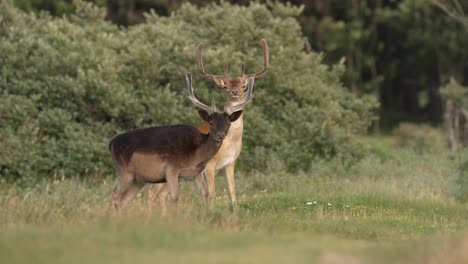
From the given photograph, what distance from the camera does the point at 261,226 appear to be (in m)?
13.8

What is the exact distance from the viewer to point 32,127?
2416cm

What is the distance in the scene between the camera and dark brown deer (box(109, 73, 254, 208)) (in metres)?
16.1

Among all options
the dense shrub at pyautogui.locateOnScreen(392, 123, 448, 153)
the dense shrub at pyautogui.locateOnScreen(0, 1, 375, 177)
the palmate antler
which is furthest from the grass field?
the dense shrub at pyautogui.locateOnScreen(392, 123, 448, 153)

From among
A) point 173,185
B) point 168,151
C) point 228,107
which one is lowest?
point 173,185

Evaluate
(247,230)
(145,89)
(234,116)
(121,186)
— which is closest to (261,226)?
(247,230)

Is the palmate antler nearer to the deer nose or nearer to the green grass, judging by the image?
the deer nose

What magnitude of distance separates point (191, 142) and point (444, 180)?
902 centimetres

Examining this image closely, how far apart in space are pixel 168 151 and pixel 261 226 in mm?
2778

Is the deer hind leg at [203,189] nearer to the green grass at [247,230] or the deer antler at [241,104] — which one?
the green grass at [247,230]

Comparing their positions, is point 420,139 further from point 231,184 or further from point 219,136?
point 219,136

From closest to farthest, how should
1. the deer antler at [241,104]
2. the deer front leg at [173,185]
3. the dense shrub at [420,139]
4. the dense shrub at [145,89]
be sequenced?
the deer front leg at [173,185], the deer antler at [241,104], the dense shrub at [145,89], the dense shrub at [420,139]

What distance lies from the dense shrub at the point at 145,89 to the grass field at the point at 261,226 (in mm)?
1661

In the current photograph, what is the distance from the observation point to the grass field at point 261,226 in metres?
10.6

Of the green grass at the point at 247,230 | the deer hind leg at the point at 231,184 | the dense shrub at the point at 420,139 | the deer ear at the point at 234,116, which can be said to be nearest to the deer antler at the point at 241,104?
the deer ear at the point at 234,116
